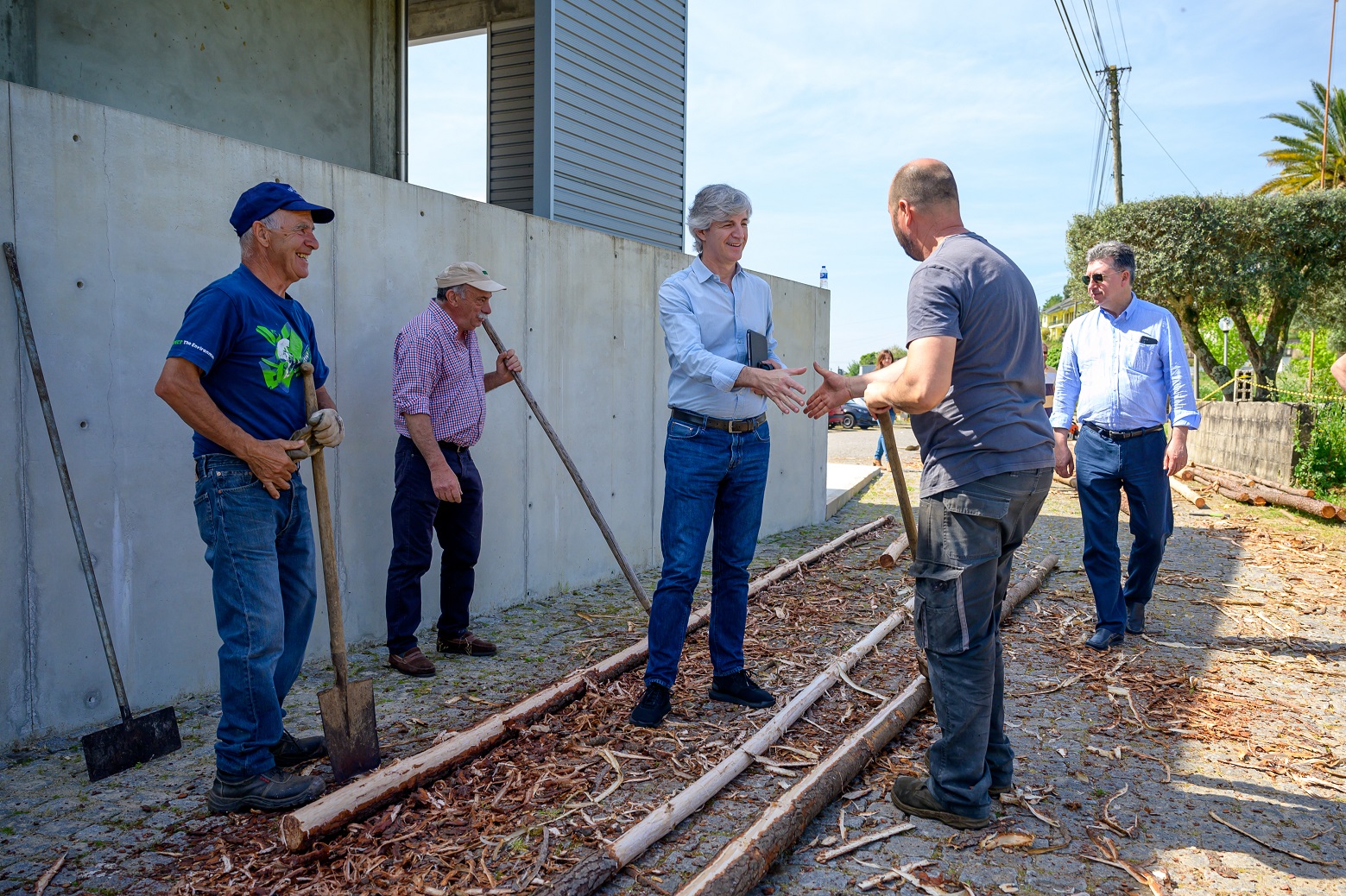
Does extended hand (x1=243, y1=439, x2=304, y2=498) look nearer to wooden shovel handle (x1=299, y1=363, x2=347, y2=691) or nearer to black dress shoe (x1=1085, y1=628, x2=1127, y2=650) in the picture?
wooden shovel handle (x1=299, y1=363, x2=347, y2=691)

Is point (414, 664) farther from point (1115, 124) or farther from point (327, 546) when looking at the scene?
point (1115, 124)

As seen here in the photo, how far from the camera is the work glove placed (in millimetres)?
3266

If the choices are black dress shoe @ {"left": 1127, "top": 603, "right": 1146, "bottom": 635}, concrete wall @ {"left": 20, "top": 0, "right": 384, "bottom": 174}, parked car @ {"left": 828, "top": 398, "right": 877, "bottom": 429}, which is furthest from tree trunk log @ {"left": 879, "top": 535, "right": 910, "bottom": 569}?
parked car @ {"left": 828, "top": 398, "right": 877, "bottom": 429}

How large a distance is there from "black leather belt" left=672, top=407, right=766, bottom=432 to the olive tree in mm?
23729

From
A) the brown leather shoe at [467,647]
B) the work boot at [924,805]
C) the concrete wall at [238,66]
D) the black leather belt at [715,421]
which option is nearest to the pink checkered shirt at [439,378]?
the brown leather shoe at [467,647]

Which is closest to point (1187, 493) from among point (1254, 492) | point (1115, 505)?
point (1254, 492)

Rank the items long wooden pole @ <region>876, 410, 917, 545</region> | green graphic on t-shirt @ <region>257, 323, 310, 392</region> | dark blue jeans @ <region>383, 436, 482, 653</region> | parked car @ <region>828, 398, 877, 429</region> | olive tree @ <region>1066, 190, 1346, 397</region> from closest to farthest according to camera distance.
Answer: green graphic on t-shirt @ <region>257, 323, 310, 392</region> → long wooden pole @ <region>876, 410, 917, 545</region> → dark blue jeans @ <region>383, 436, 482, 653</region> → olive tree @ <region>1066, 190, 1346, 397</region> → parked car @ <region>828, 398, 877, 429</region>

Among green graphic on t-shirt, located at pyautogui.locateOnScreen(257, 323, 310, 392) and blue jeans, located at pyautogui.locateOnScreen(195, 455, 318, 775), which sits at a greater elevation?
green graphic on t-shirt, located at pyautogui.locateOnScreen(257, 323, 310, 392)

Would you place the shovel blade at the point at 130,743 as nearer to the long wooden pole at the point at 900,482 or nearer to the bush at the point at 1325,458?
the long wooden pole at the point at 900,482

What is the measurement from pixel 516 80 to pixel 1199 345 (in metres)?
22.8

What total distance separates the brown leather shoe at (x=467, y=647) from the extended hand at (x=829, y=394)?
98.1 inches

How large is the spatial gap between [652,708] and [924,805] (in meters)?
1.26

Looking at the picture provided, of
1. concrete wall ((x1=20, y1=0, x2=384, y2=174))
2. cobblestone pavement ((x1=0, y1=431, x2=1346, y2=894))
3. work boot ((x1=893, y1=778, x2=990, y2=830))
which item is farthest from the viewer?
concrete wall ((x1=20, y1=0, x2=384, y2=174))

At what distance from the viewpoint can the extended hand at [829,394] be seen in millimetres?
3389
